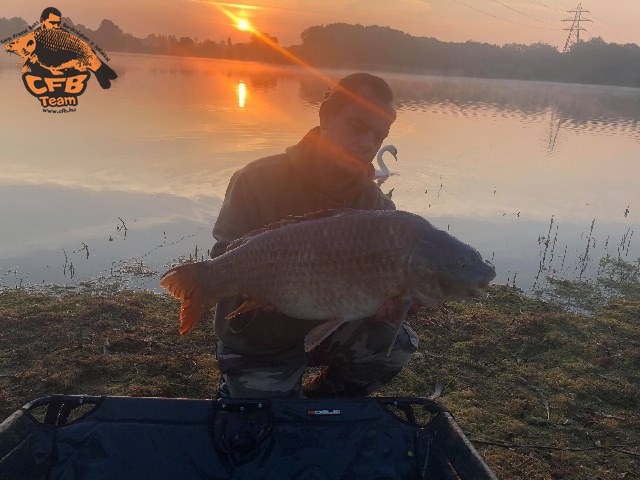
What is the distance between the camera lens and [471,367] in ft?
13.3

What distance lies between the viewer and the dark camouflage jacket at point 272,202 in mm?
2936

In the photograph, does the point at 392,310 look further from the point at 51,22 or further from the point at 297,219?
the point at 51,22

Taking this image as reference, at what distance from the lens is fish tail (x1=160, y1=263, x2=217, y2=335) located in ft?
8.56

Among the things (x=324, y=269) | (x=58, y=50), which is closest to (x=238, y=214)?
(x=324, y=269)

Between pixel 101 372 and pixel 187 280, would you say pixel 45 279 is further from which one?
pixel 187 280

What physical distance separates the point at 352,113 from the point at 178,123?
44.1 feet

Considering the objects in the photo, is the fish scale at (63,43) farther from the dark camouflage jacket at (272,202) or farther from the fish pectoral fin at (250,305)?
the fish pectoral fin at (250,305)

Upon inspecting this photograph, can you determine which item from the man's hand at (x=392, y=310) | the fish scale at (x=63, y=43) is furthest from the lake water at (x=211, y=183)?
the man's hand at (x=392, y=310)

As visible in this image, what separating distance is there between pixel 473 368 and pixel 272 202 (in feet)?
6.44

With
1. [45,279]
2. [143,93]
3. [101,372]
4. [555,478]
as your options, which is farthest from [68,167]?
[143,93]

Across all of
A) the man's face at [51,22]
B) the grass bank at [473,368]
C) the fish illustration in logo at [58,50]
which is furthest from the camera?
the man's face at [51,22]

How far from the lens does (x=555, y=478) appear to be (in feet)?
9.50

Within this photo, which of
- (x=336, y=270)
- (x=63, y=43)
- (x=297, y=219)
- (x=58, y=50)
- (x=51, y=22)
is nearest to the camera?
(x=336, y=270)

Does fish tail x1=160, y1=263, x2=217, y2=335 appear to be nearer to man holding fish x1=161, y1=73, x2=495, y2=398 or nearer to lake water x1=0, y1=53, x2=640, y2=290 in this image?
man holding fish x1=161, y1=73, x2=495, y2=398
